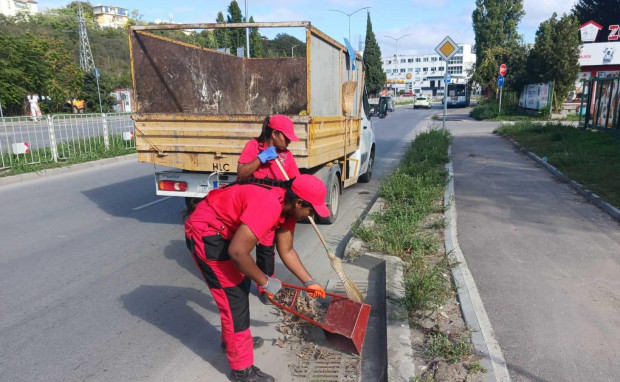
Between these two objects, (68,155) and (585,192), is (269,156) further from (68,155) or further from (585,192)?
(68,155)

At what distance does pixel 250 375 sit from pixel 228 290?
0.58m

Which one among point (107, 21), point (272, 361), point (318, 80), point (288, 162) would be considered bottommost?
point (272, 361)

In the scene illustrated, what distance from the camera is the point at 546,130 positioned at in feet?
53.8

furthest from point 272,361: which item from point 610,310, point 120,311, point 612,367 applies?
point 610,310

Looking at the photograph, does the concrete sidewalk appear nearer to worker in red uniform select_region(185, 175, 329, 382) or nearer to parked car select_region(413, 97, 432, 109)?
worker in red uniform select_region(185, 175, 329, 382)

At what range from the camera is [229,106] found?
7.91m

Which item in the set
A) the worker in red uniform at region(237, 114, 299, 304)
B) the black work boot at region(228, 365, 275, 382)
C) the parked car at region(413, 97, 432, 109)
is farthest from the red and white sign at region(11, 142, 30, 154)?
the parked car at region(413, 97, 432, 109)

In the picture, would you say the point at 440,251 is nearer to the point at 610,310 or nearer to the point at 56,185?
the point at 610,310

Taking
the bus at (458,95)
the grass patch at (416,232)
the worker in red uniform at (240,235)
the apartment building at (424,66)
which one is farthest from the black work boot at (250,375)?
the apartment building at (424,66)

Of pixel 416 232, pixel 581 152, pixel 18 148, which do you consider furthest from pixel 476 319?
pixel 18 148

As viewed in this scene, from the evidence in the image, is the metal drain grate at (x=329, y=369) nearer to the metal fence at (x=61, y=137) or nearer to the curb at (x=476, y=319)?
the curb at (x=476, y=319)

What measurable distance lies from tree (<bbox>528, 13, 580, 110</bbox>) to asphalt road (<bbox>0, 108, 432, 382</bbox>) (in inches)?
864

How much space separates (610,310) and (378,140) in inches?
581

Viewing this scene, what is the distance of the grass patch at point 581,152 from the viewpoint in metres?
8.14
